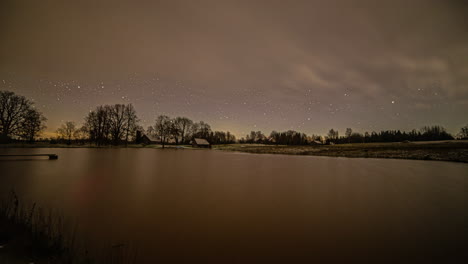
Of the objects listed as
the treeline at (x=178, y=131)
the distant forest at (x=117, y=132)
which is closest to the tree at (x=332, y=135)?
the distant forest at (x=117, y=132)

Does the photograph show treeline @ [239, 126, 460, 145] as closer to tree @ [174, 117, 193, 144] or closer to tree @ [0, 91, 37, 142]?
tree @ [174, 117, 193, 144]

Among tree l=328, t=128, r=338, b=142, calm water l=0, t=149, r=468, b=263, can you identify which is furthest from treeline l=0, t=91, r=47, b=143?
tree l=328, t=128, r=338, b=142

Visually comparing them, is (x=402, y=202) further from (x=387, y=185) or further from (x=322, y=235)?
(x=322, y=235)

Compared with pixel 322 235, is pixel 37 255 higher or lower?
higher

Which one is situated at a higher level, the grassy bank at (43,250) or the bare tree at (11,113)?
the bare tree at (11,113)

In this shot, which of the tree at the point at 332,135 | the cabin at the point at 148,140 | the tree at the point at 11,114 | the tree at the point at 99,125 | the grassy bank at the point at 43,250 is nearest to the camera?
the grassy bank at the point at 43,250

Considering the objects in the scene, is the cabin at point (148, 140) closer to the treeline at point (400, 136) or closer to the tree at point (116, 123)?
the tree at point (116, 123)

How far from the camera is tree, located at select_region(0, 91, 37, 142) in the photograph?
3490 centimetres

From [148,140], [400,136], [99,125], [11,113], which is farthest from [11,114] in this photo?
[400,136]

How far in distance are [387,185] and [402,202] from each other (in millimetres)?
4058

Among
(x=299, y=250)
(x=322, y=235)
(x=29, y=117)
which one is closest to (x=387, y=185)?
(x=322, y=235)

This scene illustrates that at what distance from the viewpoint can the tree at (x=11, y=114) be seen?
115 feet

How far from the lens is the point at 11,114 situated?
117 feet

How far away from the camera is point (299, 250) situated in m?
4.11
